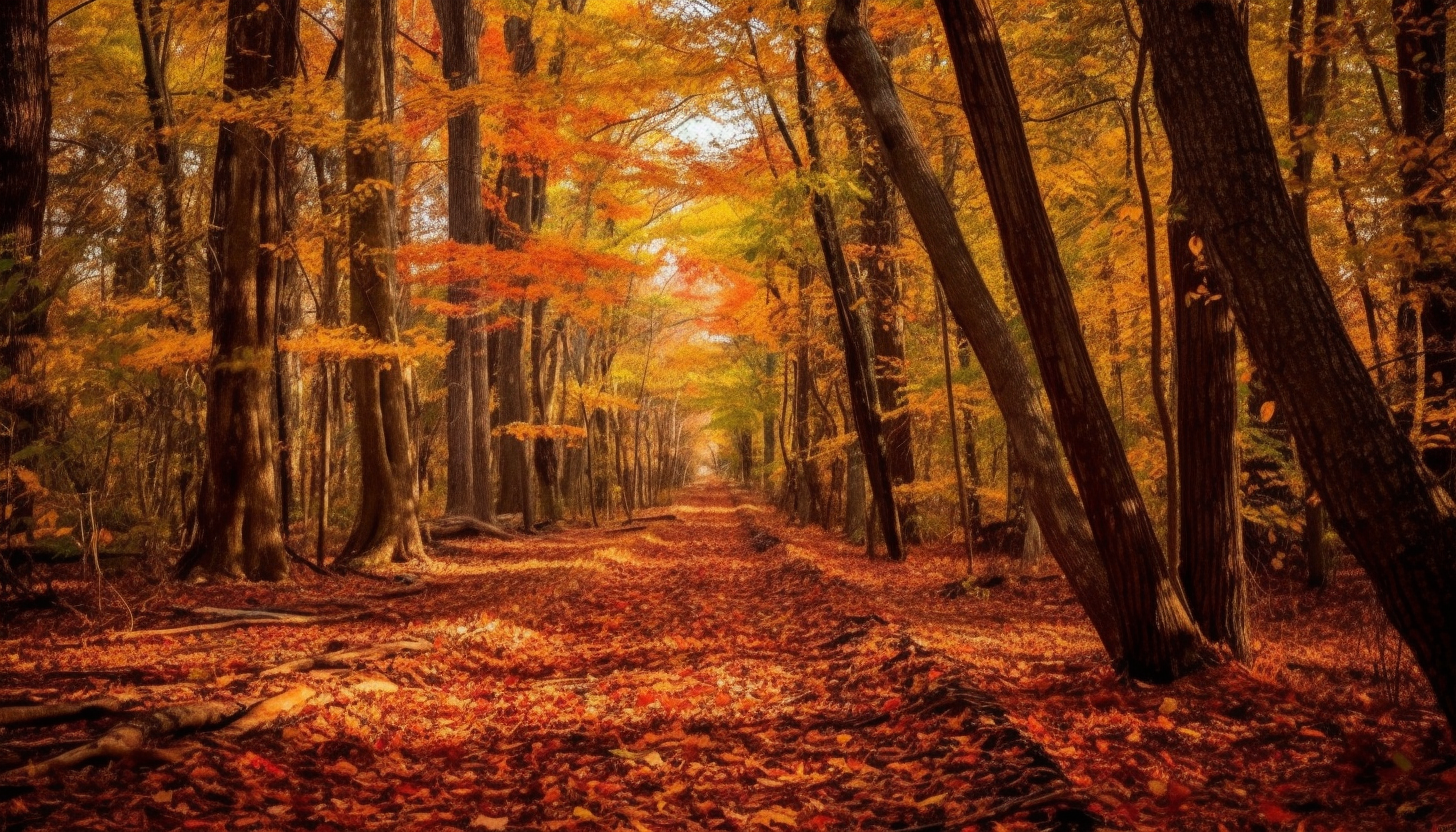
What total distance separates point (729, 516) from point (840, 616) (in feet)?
78.7

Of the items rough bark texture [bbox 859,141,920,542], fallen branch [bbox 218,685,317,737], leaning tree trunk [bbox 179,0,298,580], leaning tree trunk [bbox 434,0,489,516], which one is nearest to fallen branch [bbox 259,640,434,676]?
fallen branch [bbox 218,685,317,737]

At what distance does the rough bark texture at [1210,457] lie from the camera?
18.2 feet

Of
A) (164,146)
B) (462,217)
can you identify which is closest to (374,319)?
(164,146)

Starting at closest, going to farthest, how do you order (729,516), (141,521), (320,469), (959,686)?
(959,686)
(141,521)
(320,469)
(729,516)

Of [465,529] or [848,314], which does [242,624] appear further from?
[465,529]

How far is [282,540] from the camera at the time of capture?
1038cm

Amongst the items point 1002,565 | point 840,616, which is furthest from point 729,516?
point 840,616

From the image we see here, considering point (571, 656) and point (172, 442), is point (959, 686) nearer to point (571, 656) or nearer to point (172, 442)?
point (571, 656)

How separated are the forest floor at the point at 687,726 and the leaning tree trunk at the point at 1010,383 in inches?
24.6

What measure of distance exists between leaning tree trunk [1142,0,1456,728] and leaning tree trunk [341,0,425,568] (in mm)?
10116

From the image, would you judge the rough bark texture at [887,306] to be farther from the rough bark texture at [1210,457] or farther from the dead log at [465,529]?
the rough bark texture at [1210,457]

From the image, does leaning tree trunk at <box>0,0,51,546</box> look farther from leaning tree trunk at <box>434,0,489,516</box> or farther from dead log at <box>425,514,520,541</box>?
leaning tree trunk at <box>434,0,489,516</box>

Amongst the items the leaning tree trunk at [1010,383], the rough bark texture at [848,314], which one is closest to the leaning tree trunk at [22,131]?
the leaning tree trunk at [1010,383]

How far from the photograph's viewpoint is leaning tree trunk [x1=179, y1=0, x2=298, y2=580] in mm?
9727
